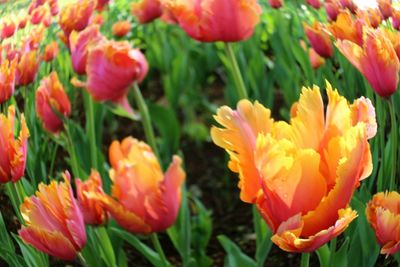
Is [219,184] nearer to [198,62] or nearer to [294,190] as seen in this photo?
[198,62]

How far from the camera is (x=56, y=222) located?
831 millimetres

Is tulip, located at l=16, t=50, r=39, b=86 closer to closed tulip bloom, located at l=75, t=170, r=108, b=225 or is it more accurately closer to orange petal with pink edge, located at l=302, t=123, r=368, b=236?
closed tulip bloom, located at l=75, t=170, r=108, b=225

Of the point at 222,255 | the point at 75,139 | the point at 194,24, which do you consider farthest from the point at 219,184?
the point at 194,24

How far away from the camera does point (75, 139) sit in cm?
137

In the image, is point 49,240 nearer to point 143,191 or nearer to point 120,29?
point 143,191

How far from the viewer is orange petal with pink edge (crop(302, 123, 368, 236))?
0.73m

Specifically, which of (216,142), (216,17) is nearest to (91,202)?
(216,142)

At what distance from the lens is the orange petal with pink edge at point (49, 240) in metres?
0.82

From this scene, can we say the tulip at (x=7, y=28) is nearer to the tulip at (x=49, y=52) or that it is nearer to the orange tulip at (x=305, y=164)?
the tulip at (x=49, y=52)

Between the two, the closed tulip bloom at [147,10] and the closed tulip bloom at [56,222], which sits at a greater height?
the closed tulip bloom at [147,10]

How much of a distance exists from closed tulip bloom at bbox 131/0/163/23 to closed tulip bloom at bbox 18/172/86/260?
665 millimetres

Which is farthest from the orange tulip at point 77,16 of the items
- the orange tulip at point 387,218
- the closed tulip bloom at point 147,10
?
the orange tulip at point 387,218

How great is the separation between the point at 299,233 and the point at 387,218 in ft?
0.44

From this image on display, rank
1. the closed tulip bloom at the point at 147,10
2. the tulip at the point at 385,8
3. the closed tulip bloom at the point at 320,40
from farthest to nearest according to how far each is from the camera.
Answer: the closed tulip bloom at the point at 147,10, the closed tulip bloom at the point at 320,40, the tulip at the point at 385,8
